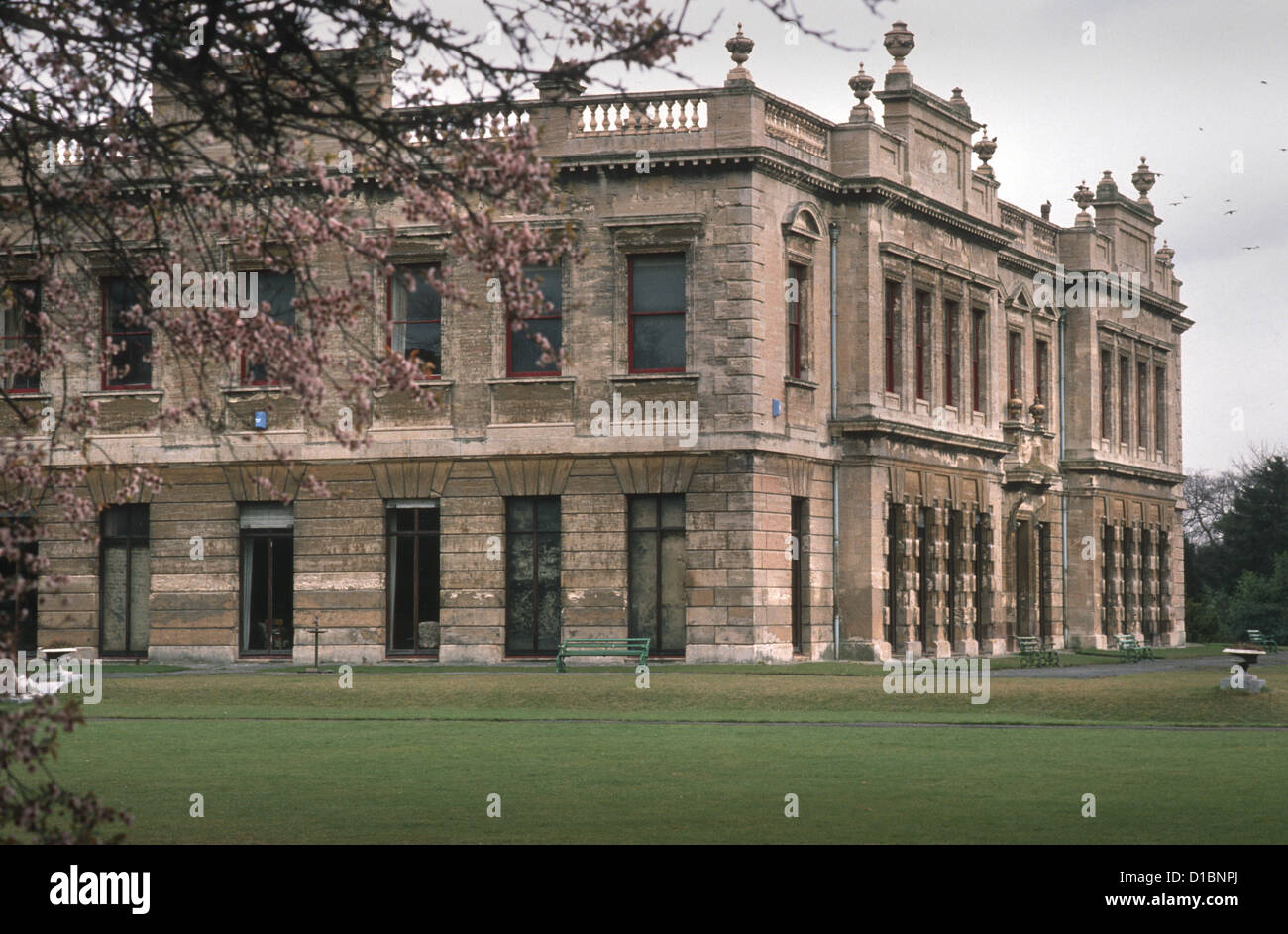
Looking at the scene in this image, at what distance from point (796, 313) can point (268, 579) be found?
13.0m

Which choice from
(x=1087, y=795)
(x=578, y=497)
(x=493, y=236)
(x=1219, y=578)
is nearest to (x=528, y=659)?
(x=578, y=497)

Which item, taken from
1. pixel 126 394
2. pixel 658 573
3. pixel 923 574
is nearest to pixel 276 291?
pixel 126 394

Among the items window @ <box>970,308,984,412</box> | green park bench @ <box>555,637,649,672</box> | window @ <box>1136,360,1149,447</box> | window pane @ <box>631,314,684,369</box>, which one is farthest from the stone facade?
window @ <box>1136,360,1149,447</box>

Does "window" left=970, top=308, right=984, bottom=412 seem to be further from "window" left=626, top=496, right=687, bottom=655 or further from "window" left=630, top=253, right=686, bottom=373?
"window" left=626, top=496, right=687, bottom=655

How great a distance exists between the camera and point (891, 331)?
48.7 meters

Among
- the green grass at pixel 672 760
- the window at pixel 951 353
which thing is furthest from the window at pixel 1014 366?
the green grass at pixel 672 760

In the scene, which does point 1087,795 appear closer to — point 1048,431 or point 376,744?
point 376,744

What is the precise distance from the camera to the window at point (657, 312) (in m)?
42.8

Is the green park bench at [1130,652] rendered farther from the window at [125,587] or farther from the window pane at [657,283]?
the window at [125,587]

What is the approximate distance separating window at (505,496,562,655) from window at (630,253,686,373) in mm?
3665

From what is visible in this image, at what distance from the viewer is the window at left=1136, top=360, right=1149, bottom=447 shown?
68812 mm

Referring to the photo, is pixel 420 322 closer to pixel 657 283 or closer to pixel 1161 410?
pixel 657 283

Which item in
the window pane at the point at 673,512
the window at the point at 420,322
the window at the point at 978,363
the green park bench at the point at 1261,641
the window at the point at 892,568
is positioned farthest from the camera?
the green park bench at the point at 1261,641

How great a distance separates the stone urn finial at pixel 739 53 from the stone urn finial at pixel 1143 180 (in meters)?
31.8
